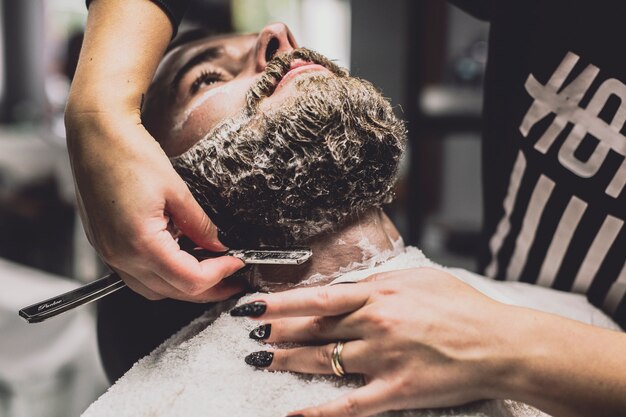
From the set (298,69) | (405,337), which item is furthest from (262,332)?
(298,69)

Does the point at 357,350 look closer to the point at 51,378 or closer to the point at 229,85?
the point at 229,85

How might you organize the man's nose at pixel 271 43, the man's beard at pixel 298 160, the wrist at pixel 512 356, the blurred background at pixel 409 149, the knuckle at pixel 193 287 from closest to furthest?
the wrist at pixel 512 356, the knuckle at pixel 193 287, the man's beard at pixel 298 160, the man's nose at pixel 271 43, the blurred background at pixel 409 149

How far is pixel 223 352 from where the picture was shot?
3.10ft

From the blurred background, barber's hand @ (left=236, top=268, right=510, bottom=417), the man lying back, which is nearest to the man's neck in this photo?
the man lying back

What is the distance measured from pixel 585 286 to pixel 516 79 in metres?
0.52

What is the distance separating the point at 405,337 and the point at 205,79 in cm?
70

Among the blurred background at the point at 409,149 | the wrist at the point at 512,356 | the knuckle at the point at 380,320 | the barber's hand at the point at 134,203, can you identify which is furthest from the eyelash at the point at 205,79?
the blurred background at the point at 409,149

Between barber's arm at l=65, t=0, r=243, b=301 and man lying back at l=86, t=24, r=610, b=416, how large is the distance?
13 cm

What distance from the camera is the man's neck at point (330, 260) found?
104 cm

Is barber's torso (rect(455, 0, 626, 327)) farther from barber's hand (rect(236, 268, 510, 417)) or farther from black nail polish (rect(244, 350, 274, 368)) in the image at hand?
black nail polish (rect(244, 350, 274, 368))

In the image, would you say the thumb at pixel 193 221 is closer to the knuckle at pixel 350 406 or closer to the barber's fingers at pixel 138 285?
the barber's fingers at pixel 138 285

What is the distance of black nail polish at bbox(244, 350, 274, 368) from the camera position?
87cm

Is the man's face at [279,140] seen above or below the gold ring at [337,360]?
above

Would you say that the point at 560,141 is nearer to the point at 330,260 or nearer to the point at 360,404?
the point at 330,260
